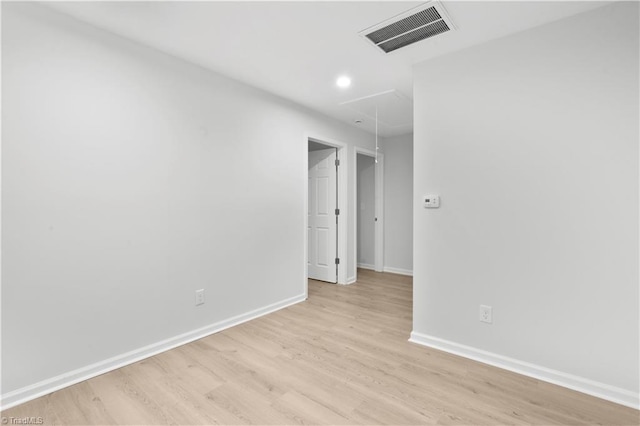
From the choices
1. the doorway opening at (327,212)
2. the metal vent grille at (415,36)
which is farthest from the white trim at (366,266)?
the metal vent grille at (415,36)

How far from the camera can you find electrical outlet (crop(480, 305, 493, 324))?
7.73ft

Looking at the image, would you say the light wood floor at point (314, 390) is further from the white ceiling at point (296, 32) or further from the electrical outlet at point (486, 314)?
the white ceiling at point (296, 32)

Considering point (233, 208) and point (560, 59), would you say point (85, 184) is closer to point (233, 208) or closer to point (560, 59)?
point (233, 208)

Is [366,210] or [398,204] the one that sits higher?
[398,204]

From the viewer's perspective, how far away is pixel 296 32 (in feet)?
7.33

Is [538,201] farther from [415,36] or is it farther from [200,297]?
[200,297]

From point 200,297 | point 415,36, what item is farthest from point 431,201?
point 200,297

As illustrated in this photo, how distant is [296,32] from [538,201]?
82.8 inches

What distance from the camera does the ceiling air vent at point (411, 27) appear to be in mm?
2010

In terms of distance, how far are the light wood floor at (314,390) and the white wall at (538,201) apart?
271 millimetres

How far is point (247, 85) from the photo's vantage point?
10.5 ft

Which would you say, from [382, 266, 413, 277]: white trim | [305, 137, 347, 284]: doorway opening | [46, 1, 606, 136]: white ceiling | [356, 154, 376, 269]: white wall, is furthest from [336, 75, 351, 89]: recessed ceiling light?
[382, 266, 413, 277]: white trim

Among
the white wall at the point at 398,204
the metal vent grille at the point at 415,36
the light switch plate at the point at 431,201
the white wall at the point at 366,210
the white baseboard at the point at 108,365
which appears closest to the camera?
the white baseboard at the point at 108,365

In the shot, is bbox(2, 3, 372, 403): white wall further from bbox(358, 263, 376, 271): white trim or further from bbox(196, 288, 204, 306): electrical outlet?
bbox(358, 263, 376, 271): white trim
